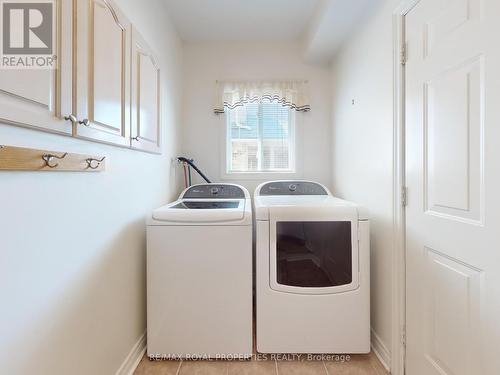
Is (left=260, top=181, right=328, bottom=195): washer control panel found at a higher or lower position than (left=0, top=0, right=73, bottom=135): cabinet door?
lower

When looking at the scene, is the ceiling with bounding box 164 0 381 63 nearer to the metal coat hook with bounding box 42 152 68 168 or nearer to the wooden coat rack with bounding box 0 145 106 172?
the wooden coat rack with bounding box 0 145 106 172

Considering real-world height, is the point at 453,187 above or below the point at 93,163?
below

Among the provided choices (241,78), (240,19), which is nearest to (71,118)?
(240,19)

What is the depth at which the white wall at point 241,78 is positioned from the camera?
273 cm

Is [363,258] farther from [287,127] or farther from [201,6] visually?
[201,6]

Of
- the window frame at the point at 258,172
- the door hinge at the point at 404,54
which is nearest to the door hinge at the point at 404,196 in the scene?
the door hinge at the point at 404,54

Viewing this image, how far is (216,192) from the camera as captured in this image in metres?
2.43

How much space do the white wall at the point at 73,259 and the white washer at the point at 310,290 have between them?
30.0 inches

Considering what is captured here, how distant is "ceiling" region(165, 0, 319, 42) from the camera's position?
214 cm

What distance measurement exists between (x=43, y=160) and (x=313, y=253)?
1437mm

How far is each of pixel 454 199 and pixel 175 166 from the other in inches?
82.6

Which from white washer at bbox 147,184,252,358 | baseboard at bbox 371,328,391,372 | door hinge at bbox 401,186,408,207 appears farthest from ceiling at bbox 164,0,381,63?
baseboard at bbox 371,328,391,372

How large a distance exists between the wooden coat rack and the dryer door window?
105cm

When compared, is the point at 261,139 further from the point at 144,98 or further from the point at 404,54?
the point at 404,54
